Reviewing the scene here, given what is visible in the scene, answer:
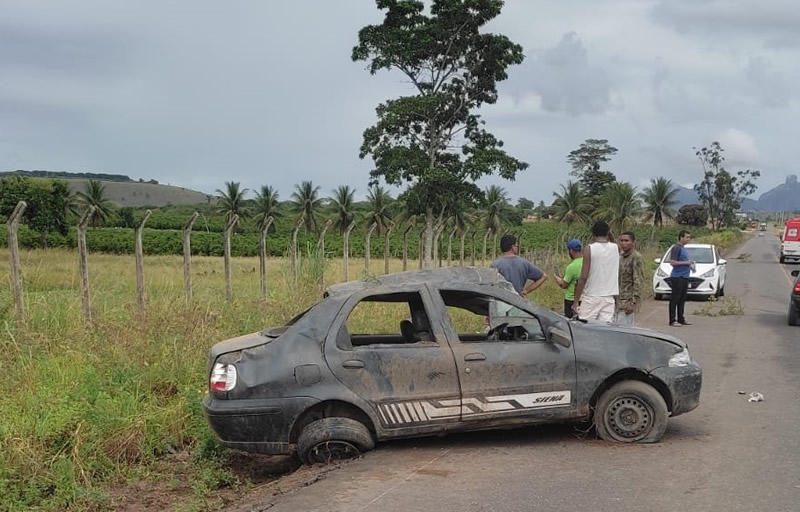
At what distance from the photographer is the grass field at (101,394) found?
17.3ft

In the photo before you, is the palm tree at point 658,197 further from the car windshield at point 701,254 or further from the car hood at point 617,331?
the car hood at point 617,331

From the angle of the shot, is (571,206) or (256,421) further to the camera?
(571,206)

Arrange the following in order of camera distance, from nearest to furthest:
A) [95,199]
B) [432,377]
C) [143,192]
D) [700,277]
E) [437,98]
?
[432,377]
[700,277]
[437,98]
[95,199]
[143,192]

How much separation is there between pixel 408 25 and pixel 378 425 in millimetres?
31304

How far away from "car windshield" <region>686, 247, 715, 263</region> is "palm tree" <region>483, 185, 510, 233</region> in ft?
153

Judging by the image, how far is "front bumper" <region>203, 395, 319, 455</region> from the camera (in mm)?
5371

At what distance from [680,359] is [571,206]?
67.5m

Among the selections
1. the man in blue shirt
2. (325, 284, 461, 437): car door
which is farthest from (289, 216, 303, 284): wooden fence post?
the man in blue shirt

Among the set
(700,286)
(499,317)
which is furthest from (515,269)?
(700,286)

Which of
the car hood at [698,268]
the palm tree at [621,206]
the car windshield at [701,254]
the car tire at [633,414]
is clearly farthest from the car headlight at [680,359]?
the palm tree at [621,206]

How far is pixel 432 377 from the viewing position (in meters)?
5.62

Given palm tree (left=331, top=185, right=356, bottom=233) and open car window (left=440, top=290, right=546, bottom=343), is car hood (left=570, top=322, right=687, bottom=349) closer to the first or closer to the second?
open car window (left=440, top=290, right=546, bottom=343)

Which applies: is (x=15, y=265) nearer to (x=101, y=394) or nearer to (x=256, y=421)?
(x=101, y=394)

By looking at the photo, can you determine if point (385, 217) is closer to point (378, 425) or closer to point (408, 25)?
point (408, 25)
